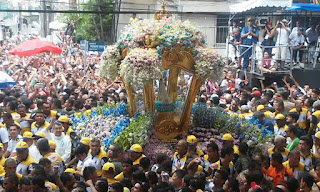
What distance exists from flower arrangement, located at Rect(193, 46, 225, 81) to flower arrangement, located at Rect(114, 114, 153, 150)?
57.3 inches

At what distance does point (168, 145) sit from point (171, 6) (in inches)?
641

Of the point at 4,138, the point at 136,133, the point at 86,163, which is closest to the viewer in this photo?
the point at 86,163

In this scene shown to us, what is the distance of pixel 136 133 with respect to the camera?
9.87 meters

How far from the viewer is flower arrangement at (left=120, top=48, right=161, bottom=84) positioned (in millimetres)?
9664

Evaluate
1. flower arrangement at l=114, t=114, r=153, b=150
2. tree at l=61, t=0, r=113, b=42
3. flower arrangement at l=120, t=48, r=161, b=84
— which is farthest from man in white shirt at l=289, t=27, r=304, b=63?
tree at l=61, t=0, r=113, b=42

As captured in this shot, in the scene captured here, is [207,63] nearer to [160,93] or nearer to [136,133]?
[160,93]

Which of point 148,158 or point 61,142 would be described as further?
point 61,142

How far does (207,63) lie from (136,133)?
6.67 feet

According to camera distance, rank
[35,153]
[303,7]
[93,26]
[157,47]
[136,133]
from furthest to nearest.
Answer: [93,26] → [303,7] → [157,47] → [136,133] → [35,153]

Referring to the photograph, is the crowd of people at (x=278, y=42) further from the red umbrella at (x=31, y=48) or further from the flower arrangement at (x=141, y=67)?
the flower arrangement at (x=141, y=67)

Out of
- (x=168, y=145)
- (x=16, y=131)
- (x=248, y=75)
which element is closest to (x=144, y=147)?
(x=168, y=145)

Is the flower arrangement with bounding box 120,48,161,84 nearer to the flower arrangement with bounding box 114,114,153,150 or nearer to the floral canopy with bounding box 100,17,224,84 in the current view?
the floral canopy with bounding box 100,17,224,84

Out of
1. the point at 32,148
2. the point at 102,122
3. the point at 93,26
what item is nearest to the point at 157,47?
the point at 102,122

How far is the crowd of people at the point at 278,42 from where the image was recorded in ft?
54.8
